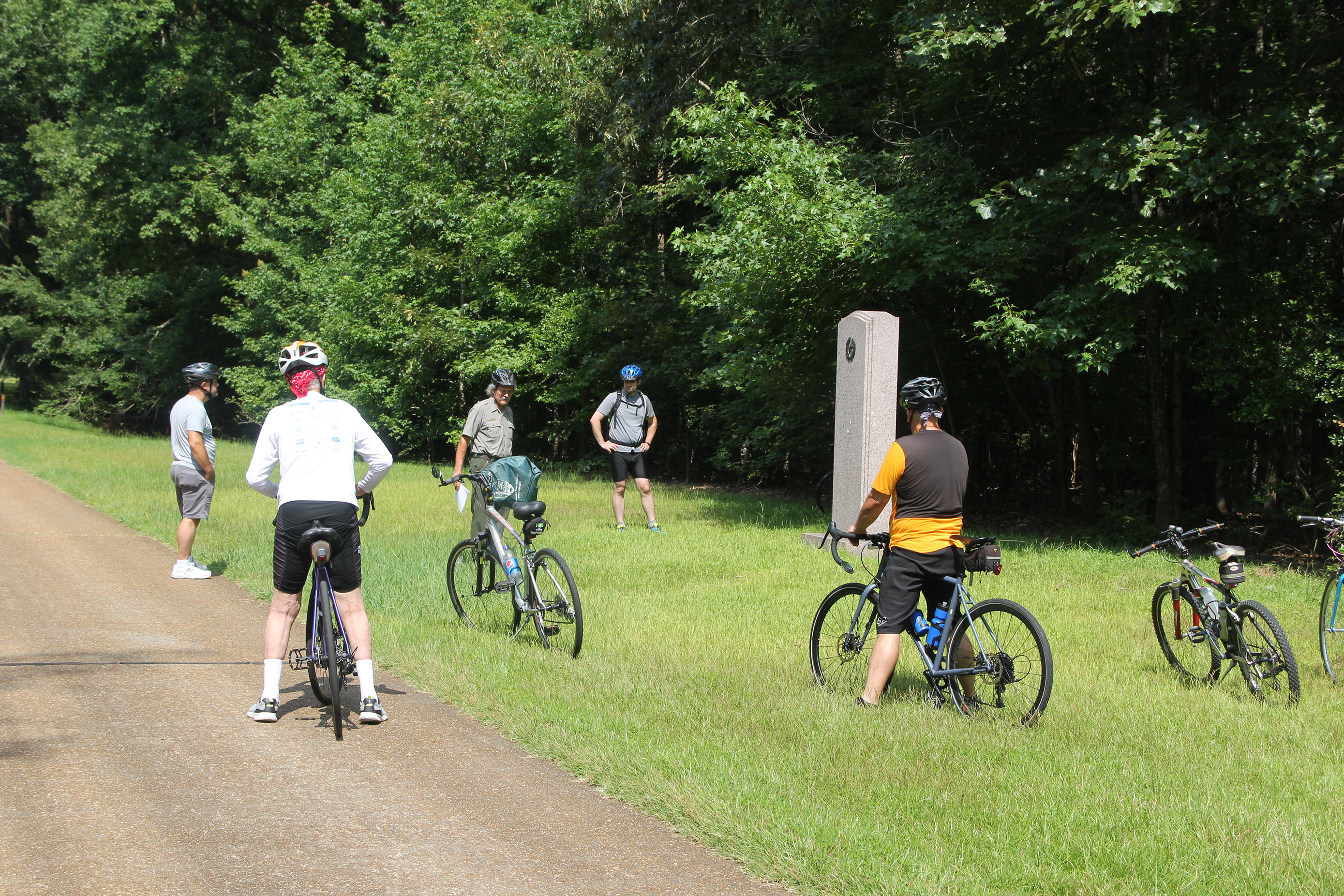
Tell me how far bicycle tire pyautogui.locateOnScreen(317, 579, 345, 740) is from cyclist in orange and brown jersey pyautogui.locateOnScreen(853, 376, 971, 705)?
273cm

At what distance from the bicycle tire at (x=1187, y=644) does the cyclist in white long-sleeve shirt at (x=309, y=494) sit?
475 cm

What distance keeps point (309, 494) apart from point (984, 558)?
3.46 metres

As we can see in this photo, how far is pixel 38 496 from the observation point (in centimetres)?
1778

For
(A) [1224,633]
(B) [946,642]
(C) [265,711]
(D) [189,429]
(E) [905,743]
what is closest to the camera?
(E) [905,743]

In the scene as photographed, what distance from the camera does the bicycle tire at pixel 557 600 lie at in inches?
288

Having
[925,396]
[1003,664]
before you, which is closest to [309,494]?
[925,396]

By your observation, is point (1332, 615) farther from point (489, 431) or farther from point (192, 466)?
point (192, 466)

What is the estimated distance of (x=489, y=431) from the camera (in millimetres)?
9859

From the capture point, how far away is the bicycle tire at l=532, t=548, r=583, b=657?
288 inches

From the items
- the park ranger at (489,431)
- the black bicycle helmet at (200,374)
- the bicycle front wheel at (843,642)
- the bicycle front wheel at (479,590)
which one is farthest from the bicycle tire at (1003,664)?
the black bicycle helmet at (200,374)

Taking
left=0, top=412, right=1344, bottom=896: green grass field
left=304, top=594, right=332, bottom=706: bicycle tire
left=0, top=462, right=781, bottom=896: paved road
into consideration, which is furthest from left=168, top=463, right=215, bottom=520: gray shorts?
left=304, top=594, right=332, bottom=706: bicycle tire

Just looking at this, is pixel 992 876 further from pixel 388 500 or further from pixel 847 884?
pixel 388 500

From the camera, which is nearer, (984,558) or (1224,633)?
(984,558)

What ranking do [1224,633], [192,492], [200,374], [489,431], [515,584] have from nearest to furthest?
[1224,633] → [515,584] → [489,431] → [200,374] → [192,492]
